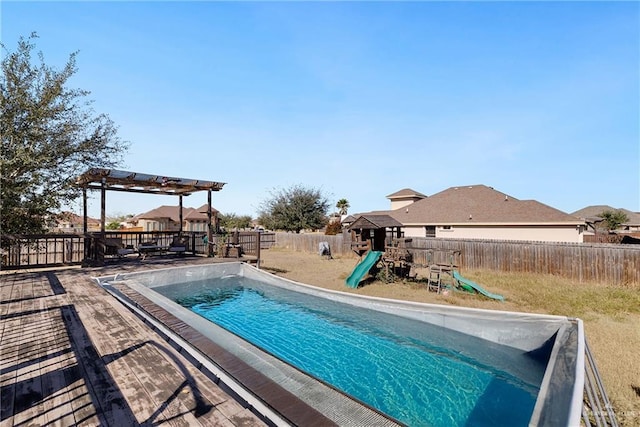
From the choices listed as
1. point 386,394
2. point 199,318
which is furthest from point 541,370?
point 199,318

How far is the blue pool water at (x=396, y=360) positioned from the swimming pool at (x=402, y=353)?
0.02 meters

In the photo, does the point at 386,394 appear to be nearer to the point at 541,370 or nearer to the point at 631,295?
the point at 541,370

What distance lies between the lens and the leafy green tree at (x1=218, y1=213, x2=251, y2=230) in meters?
41.7

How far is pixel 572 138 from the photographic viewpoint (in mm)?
16391

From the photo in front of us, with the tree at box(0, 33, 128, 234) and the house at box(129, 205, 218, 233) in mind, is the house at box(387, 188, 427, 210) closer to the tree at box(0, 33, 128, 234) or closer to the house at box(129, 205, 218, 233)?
the house at box(129, 205, 218, 233)

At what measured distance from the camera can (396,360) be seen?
6070 mm

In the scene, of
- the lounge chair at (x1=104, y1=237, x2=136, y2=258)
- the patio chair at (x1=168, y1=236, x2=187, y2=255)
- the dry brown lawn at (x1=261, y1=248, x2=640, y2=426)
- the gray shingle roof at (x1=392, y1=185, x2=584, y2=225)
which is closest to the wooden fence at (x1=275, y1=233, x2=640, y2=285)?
the dry brown lawn at (x1=261, y1=248, x2=640, y2=426)

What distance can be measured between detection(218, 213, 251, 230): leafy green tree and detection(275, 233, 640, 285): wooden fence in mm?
29963

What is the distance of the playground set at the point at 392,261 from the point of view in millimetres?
10664

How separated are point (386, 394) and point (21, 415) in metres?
4.51

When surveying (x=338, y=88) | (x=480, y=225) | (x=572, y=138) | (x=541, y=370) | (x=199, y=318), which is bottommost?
(x=541, y=370)

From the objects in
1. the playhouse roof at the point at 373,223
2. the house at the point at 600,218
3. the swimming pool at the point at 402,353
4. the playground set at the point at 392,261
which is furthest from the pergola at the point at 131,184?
the house at the point at 600,218

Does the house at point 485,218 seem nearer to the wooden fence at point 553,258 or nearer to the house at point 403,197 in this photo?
the wooden fence at point 553,258

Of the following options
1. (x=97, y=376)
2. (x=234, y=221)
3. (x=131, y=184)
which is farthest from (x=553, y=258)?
(x=234, y=221)
